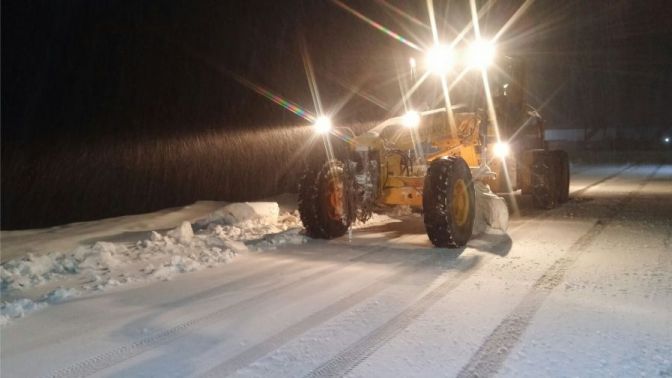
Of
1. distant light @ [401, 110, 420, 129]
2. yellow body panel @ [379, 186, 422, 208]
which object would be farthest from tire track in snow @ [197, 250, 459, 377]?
distant light @ [401, 110, 420, 129]

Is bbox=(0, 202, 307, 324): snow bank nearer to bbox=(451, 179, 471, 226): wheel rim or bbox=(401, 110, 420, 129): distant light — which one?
bbox=(451, 179, 471, 226): wheel rim

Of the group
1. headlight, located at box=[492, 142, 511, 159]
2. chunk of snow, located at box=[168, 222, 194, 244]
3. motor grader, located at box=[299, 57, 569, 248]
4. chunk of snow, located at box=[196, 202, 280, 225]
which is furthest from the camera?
headlight, located at box=[492, 142, 511, 159]

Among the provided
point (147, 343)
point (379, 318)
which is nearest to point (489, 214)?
point (379, 318)

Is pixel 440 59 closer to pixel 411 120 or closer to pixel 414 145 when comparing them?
pixel 411 120

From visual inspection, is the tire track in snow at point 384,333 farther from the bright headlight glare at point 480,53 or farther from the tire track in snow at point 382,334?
the bright headlight glare at point 480,53

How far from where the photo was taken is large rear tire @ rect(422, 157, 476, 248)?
7.47 m

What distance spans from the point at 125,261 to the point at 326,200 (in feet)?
10.1

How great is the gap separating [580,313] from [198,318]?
337 cm

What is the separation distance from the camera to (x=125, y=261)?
7203 millimetres

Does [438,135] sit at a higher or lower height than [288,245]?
higher

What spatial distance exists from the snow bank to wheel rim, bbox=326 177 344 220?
2.14 ft

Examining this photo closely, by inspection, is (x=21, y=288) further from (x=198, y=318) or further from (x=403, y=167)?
(x=403, y=167)

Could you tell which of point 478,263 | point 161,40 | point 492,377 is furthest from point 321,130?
point 161,40

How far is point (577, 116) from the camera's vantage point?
6406 centimetres
